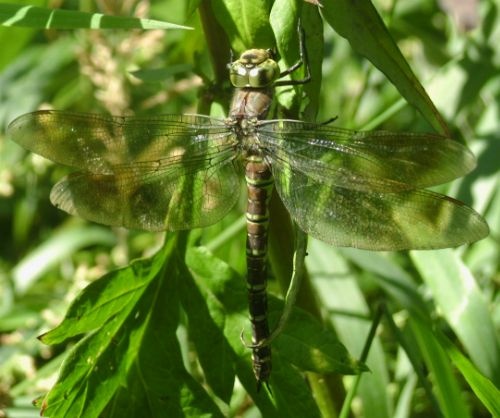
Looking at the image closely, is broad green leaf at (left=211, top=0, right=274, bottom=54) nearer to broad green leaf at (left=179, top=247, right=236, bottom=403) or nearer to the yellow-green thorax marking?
the yellow-green thorax marking

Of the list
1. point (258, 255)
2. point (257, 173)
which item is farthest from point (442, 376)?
point (257, 173)

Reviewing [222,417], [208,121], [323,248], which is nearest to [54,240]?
[323,248]

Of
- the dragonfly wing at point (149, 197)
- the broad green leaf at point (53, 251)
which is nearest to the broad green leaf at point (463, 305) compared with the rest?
the dragonfly wing at point (149, 197)

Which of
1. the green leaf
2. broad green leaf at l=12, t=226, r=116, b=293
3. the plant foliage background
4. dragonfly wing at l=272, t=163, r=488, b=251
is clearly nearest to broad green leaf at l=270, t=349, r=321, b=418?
the plant foliage background

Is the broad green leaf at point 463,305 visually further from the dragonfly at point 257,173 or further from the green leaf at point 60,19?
the green leaf at point 60,19

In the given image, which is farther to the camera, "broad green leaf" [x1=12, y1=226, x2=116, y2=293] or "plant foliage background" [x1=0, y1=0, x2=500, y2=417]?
"broad green leaf" [x1=12, y1=226, x2=116, y2=293]
